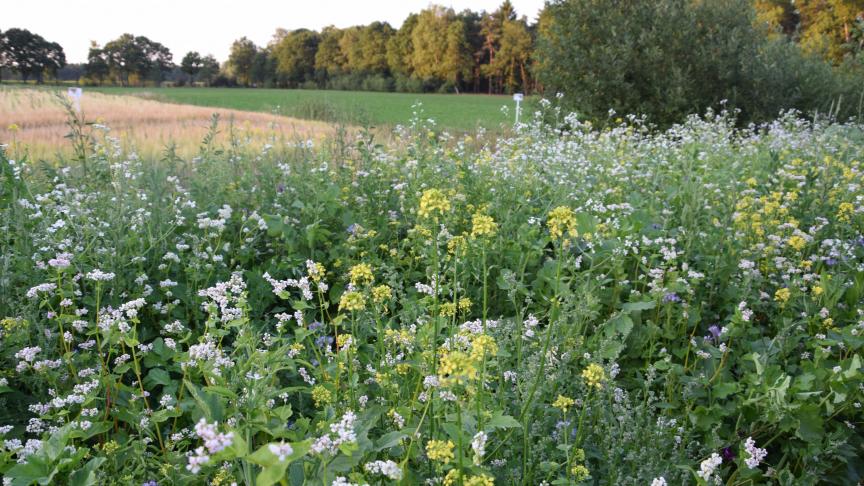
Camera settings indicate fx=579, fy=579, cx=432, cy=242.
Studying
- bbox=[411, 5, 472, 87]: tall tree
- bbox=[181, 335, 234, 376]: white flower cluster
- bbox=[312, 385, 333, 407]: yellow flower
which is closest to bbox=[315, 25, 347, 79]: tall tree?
bbox=[411, 5, 472, 87]: tall tree

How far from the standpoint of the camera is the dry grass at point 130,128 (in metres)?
7.52

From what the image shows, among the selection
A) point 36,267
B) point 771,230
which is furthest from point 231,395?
point 771,230

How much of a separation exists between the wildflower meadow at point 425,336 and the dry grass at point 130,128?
200cm

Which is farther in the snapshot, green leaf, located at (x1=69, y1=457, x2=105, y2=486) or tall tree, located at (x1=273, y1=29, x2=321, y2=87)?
tall tree, located at (x1=273, y1=29, x2=321, y2=87)

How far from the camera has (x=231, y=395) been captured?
4.90 feet

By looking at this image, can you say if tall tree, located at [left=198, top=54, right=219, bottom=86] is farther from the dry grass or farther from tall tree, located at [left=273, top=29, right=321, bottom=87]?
the dry grass

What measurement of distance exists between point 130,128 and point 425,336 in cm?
1156

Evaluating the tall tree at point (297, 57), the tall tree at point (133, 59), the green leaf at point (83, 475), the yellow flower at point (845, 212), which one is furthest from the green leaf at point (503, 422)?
the tall tree at point (133, 59)

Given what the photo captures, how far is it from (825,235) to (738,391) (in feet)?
6.91

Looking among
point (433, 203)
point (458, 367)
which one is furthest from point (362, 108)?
point (458, 367)

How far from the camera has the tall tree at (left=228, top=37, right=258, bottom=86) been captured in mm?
97012

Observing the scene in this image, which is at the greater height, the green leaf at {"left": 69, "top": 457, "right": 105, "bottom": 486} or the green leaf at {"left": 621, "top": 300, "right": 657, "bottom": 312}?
the green leaf at {"left": 621, "top": 300, "right": 657, "bottom": 312}

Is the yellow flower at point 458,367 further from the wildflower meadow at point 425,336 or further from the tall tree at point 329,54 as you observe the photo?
the tall tree at point 329,54

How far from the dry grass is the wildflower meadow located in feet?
6.55
